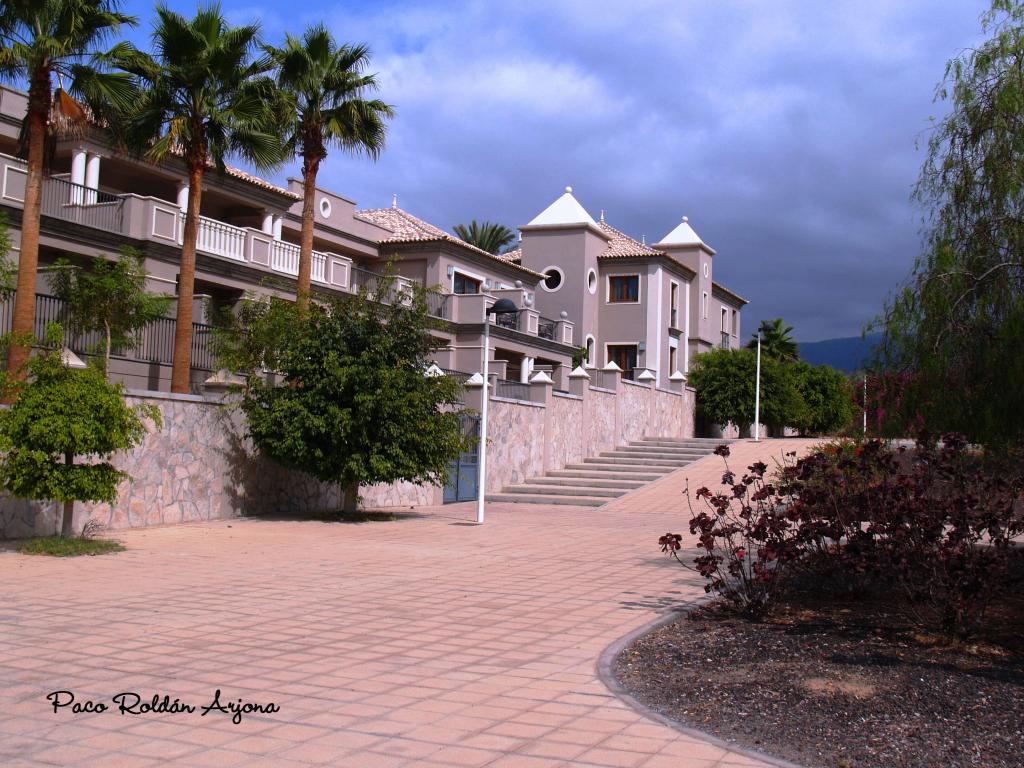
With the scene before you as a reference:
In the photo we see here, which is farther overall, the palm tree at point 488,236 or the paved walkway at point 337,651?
the palm tree at point 488,236

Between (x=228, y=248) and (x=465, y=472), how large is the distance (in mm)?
10468

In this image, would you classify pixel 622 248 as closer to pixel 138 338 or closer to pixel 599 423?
pixel 599 423

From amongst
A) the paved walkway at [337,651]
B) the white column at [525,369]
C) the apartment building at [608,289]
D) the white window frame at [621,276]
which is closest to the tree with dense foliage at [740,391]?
the apartment building at [608,289]

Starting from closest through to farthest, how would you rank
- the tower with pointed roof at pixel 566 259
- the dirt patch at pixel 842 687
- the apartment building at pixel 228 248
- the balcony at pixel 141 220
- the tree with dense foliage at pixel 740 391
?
1. the dirt patch at pixel 842 687
2. the apartment building at pixel 228 248
3. the balcony at pixel 141 220
4. the tree with dense foliage at pixel 740 391
5. the tower with pointed roof at pixel 566 259

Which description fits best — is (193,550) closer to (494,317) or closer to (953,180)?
(953,180)

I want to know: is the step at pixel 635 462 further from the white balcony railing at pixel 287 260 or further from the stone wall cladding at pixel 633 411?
the white balcony railing at pixel 287 260

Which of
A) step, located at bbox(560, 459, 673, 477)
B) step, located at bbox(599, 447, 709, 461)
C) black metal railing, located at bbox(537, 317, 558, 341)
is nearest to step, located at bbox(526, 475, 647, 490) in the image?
step, located at bbox(560, 459, 673, 477)

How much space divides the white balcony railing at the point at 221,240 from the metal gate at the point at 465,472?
982 centimetres

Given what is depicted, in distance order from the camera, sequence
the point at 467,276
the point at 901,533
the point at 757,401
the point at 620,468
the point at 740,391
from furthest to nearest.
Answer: the point at 467,276
the point at 740,391
the point at 757,401
the point at 620,468
the point at 901,533

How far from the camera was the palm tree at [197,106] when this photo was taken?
18728mm

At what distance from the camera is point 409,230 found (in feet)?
136

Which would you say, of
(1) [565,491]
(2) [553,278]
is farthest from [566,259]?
(1) [565,491]

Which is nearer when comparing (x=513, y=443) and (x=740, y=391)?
(x=513, y=443)

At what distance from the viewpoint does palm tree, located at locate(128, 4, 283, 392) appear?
18728 mm
